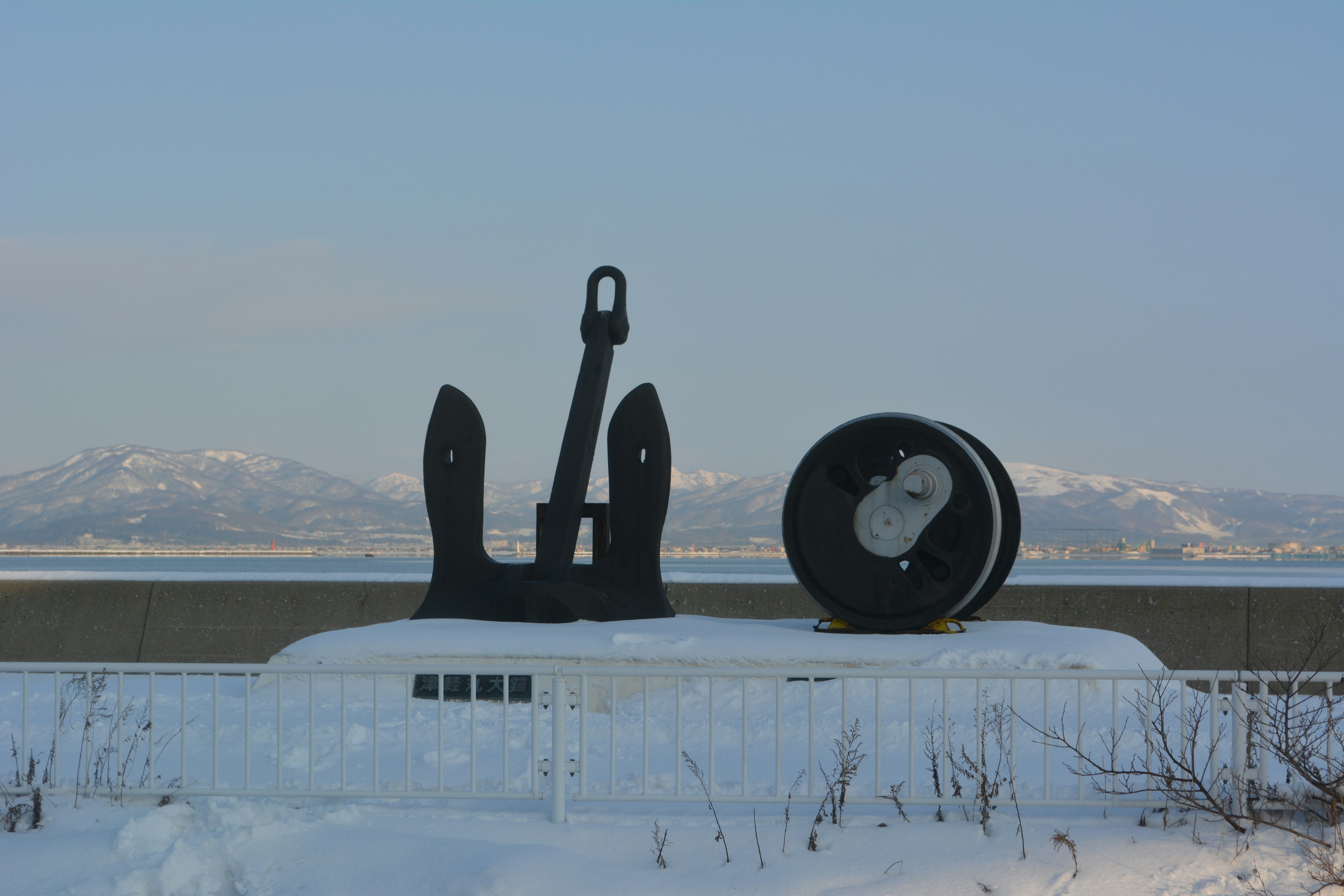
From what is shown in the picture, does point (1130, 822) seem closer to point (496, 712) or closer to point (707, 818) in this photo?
point (707, 818)

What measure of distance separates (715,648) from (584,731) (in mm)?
3298

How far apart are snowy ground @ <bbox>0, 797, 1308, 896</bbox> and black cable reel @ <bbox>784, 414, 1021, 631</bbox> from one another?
369cm

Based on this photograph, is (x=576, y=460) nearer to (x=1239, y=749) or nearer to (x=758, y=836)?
(x=758, y=836)

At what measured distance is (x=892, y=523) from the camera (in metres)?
9.84

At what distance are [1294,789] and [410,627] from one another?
6.60 m

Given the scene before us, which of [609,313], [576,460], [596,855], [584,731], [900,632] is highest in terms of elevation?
[609,313]

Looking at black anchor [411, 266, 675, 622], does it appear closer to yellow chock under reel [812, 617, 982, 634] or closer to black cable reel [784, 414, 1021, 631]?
black cable reel [784, 414, 1021, 631]

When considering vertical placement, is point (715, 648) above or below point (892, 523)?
below

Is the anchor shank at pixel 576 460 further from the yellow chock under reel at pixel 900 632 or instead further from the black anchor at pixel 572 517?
the yellow chock under reel at pixel 900 632

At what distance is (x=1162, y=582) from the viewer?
12539 millimetres

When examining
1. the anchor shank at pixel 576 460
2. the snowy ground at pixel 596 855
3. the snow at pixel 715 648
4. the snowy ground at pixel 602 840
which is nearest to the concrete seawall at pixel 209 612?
the anchor shank at pixel 576 460

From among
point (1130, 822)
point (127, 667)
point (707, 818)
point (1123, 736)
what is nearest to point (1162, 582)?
point (1123, 736)

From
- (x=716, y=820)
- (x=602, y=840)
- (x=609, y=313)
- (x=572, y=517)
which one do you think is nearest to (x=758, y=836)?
(x=716, y=820)

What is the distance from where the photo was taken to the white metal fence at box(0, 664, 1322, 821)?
603 cm
